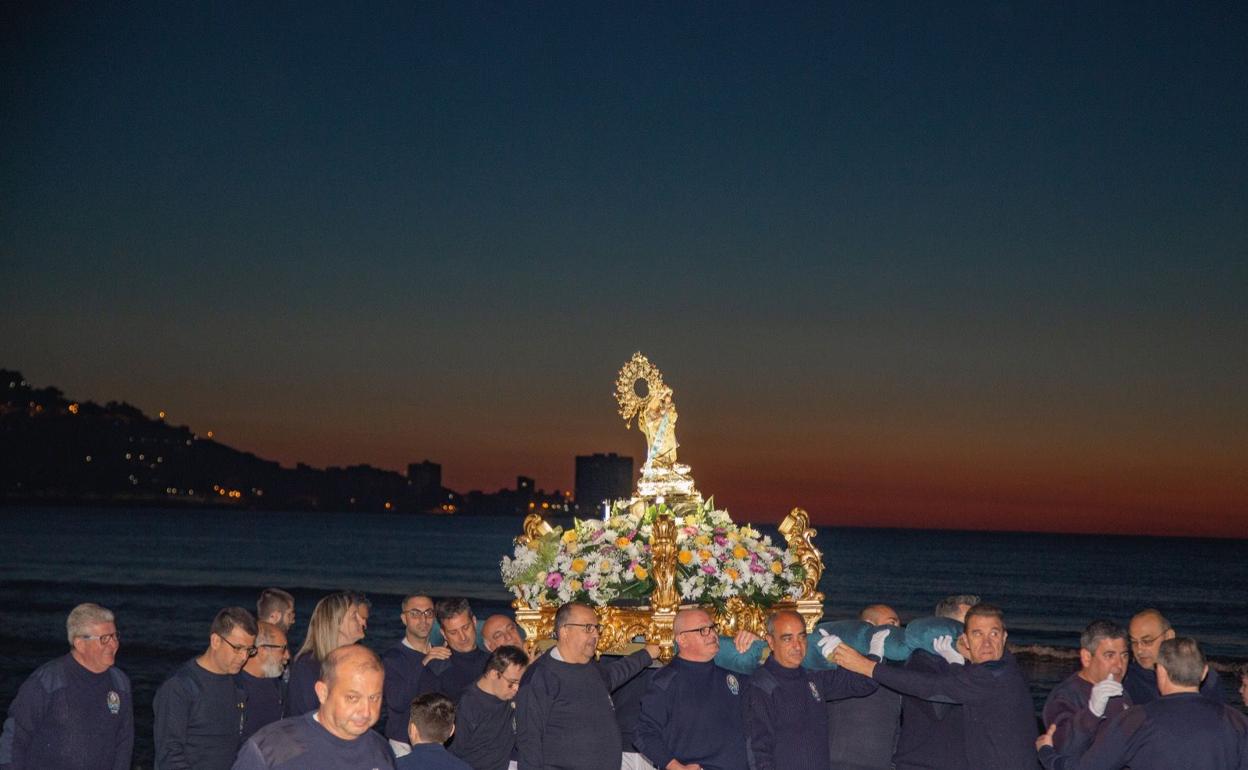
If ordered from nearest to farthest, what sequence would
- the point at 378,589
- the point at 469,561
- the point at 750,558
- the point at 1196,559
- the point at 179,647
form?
the point at 750,558, the point at 179,647, the point at 378,589, the point at 469,561, the point at 1196,559

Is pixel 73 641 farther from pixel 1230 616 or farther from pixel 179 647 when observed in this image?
pixel 1230 616

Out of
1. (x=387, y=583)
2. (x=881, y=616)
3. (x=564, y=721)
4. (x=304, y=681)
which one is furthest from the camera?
(x=387, y=583)

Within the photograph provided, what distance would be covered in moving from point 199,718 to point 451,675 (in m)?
2.00

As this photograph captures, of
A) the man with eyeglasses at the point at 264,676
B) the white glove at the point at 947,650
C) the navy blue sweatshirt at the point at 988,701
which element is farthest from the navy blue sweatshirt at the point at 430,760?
the white glove at the point at 947,650

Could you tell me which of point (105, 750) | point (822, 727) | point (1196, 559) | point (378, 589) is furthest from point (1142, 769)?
point (1196, 559)

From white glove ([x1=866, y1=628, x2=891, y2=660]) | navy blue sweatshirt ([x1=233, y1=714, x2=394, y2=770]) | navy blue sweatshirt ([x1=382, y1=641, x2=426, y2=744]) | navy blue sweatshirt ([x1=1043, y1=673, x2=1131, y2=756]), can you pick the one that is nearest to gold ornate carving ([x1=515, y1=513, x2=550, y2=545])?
navy blue sweatshirt ([x1=382, y1=641, x2=426, y2=744])

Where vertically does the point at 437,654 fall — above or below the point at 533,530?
below

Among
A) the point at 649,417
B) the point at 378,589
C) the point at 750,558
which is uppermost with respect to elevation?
the point at 649,417

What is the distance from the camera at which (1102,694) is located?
7.42 meters

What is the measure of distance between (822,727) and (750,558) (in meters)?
1.78

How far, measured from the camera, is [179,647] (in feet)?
134

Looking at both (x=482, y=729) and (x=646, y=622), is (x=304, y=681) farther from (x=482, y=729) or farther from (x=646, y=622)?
(x=646, y=622)

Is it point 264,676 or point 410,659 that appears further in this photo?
point 410,659

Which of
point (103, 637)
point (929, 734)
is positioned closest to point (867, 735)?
point (929, 734)
